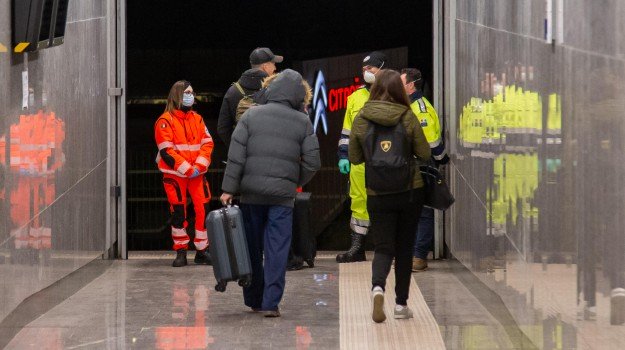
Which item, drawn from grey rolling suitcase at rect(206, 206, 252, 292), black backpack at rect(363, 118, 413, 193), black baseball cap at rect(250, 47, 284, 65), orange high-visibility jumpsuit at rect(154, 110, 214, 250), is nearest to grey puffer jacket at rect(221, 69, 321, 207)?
grey rolling suitcase at rect(206, 206, 252, 292)

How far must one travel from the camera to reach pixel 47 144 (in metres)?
8.70

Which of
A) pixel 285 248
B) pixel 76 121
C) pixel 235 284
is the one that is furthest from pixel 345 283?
pixel 76 121

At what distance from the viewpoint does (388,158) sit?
26.3 feet

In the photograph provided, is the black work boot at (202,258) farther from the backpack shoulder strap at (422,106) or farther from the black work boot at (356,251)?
the backpack shoulder strap at (422,106)

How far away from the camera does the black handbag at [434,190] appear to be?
325 inches

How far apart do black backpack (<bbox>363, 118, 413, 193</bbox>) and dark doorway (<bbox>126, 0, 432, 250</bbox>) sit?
14.4 feet

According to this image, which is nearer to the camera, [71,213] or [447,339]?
[447,339]

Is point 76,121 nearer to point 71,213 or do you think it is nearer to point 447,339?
point 71,213

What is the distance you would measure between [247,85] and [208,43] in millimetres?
→ 1999

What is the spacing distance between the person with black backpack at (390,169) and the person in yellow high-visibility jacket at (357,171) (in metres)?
2.62

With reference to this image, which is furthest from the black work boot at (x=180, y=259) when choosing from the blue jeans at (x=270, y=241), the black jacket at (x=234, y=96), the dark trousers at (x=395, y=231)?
the dark trousers at (x=395, y=231)

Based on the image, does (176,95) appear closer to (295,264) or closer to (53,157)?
(295,264)

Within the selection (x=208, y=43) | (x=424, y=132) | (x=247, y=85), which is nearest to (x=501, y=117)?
(x=424, y=132)

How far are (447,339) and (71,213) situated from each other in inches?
140
